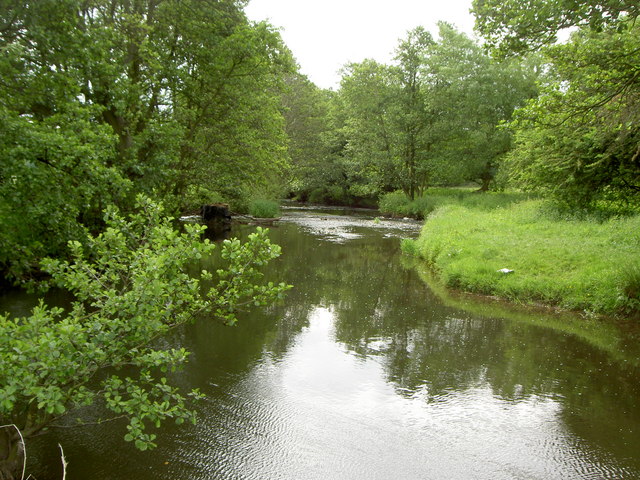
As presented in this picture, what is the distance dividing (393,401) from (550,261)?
758 centimetres

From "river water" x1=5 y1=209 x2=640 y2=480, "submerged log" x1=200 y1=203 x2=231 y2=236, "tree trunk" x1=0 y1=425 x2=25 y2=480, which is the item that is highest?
"submerged log" x1=200 y1=203 x2=231 y2=236

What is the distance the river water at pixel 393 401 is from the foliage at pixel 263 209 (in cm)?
1823

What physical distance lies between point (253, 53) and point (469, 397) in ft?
44.4

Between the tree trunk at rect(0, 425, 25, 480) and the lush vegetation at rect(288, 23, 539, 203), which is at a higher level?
the lush vegetation at rect(288, 23, 539, 203)

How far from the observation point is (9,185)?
577 cm

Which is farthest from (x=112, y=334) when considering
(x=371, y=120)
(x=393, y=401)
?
(x=371, y=120)

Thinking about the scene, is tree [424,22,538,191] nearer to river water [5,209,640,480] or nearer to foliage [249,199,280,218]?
foliage [249,199,280,218]

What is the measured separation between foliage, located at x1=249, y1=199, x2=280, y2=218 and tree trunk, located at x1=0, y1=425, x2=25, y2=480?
25326mm

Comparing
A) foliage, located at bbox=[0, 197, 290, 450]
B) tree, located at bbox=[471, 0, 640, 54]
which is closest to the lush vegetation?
tree, located at bbox=[471, 0, 640, 54]

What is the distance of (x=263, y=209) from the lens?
29.2 meters

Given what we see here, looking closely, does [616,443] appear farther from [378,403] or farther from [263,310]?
[263,310]

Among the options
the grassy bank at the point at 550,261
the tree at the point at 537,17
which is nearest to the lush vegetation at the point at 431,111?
the grassy bank at the point at 550,261

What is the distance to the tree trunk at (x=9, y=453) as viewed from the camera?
147 inches

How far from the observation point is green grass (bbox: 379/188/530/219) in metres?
28.6
